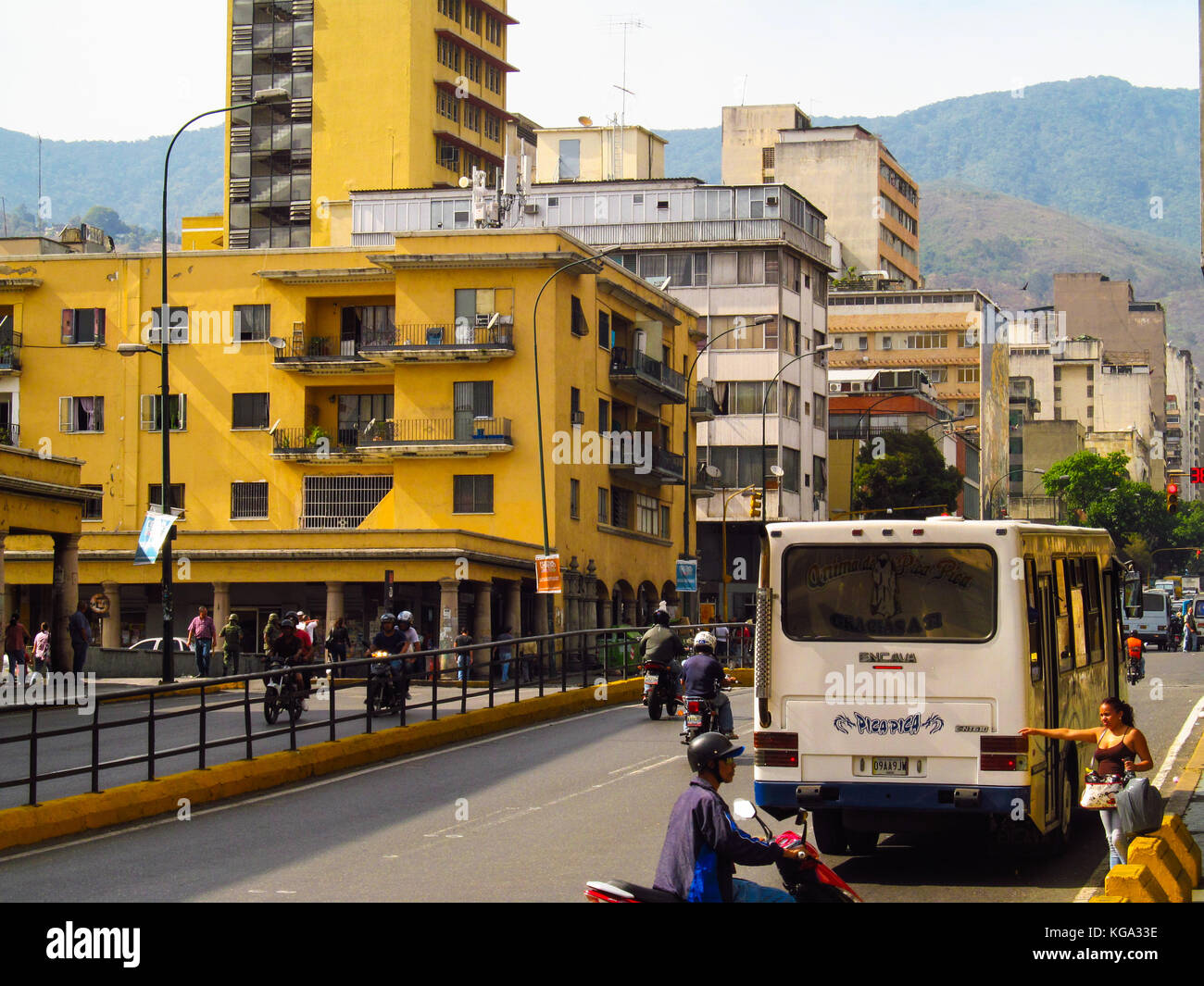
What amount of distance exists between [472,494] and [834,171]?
6781 centimetres

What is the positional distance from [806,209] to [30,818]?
7197cm

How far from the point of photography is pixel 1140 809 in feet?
37.6

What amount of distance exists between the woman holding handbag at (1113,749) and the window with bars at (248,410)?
52.2 metres

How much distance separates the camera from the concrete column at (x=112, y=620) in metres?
53.2

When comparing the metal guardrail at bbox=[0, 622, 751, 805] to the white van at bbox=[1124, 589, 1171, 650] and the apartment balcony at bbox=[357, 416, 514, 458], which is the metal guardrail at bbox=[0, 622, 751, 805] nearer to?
the apartment balcony at bbox=[357, 416, 514, 458]

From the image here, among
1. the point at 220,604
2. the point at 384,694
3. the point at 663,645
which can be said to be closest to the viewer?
the point at 384,694

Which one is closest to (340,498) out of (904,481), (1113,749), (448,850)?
(904,481)

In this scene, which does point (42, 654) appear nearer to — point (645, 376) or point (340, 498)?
point (340, 498)

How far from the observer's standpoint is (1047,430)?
465ft

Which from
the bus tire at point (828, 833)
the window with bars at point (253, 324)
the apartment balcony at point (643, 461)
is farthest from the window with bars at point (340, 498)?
the bus tire at point (828, 833)

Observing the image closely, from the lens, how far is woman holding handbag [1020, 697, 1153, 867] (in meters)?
12.4

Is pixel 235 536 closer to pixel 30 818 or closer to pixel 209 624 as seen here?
pixel 209 624

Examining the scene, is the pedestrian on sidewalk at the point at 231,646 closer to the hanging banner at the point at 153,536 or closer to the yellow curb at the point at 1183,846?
the hanging banner at the point at 153,536
